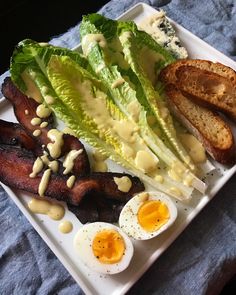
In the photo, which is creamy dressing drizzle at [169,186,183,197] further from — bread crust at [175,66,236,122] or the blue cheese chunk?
the blue cheese chunk

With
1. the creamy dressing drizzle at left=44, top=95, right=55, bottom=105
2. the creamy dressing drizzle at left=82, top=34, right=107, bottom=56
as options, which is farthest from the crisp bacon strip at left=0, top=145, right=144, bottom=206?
the creamy dressing drizzle at left=82, top=34, right=107, bottom=56

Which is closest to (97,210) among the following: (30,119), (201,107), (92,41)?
(30,119)

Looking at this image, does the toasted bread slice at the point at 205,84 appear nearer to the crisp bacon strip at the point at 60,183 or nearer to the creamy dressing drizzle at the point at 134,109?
the creamy dressing drizzle at the point at 134,109

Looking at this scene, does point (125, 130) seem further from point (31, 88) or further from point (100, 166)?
point (31, 88)

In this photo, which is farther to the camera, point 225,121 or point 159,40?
point 159,40

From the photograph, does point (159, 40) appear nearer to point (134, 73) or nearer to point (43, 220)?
point (134, 73)

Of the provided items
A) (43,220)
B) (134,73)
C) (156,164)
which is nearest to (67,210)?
(43,220)
